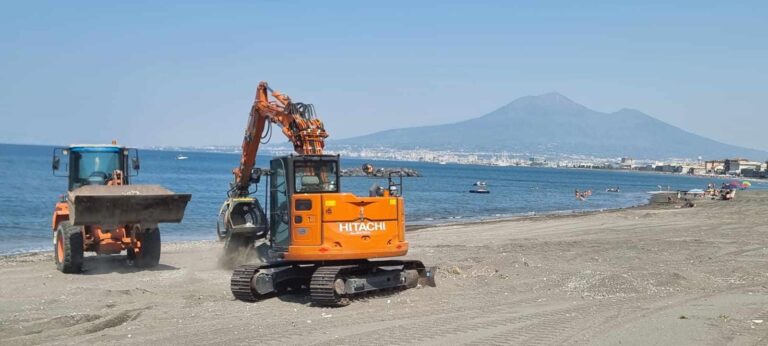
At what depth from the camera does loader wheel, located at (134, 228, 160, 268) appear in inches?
706

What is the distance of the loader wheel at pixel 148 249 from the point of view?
17922 millimetres

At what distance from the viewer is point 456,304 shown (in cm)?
1294

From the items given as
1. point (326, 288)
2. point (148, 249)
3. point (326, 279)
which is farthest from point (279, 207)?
point (148, 249)

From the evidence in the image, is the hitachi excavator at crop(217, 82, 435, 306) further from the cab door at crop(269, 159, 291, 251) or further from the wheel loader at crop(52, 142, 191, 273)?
Result: the wheel loader at crop(52, 142, 191, 273)

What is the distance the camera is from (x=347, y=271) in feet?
43.8

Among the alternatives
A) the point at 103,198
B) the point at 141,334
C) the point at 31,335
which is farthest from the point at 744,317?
the point at 103,198

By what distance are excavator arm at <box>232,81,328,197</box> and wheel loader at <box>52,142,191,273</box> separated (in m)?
1.74

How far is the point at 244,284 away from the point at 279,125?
426 centimetres

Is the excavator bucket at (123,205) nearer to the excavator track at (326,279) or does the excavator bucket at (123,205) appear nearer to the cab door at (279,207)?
the cab door at (279,207)

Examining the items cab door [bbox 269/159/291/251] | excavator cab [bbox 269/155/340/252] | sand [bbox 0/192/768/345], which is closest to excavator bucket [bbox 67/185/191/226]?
sand [bbox 0/192/768/345]

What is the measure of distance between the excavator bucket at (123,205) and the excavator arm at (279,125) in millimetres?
1664

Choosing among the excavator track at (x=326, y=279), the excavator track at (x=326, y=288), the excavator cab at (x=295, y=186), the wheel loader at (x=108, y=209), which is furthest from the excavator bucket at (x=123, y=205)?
the excavator track at (x=326, y=288)

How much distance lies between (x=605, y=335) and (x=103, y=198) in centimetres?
968

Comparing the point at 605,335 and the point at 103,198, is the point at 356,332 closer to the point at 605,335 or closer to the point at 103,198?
the point at 605,335
